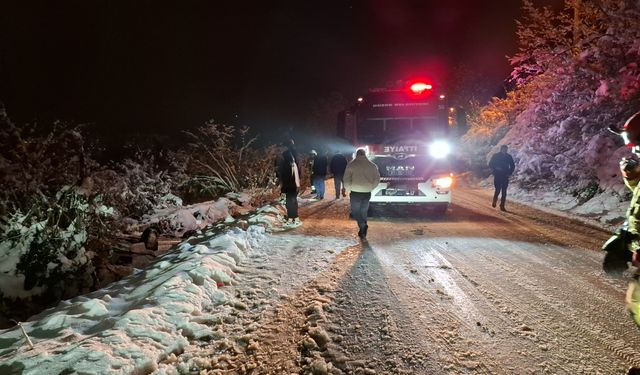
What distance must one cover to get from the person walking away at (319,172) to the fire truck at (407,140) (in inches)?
122

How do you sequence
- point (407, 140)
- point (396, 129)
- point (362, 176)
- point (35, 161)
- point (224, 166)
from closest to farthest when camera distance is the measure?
point (35, 161) < point (362, 176) < point (407, 140) < point (396, 129) < point (224, 166)

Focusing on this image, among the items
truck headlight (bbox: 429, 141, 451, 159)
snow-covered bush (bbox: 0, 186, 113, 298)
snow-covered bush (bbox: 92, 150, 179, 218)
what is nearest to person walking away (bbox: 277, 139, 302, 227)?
truck headlight (bbox: 429, 141, 451, 159)

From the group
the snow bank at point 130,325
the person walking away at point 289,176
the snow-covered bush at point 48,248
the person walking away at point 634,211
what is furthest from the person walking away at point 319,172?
the person walking away at point 634,211

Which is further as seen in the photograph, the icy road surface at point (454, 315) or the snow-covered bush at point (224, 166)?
the snow-covered bush at point (224, 166)

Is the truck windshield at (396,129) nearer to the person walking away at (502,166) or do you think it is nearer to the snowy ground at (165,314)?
the person walking away at (502,166)

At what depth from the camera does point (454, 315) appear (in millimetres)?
4328

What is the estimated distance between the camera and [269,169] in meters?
14.6

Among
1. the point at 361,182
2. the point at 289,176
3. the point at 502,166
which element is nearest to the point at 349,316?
the point at 361,182

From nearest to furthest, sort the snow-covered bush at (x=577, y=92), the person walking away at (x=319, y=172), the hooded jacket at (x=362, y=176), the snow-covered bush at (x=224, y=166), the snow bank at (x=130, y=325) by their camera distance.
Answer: the snow bank at (x=130, y=325), the hooded jacket at (x=362, y=176), the snow-covered bush at (x=577, y=92), the person walking away at (x=319, y=172), the snow-covered bush at (x=224, y=166)

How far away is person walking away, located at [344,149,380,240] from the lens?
300 inches

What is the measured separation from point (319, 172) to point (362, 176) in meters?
6.36

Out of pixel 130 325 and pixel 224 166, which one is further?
pixel 224 166

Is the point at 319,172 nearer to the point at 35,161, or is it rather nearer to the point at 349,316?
the point at 35,161

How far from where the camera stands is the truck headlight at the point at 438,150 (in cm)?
1001
